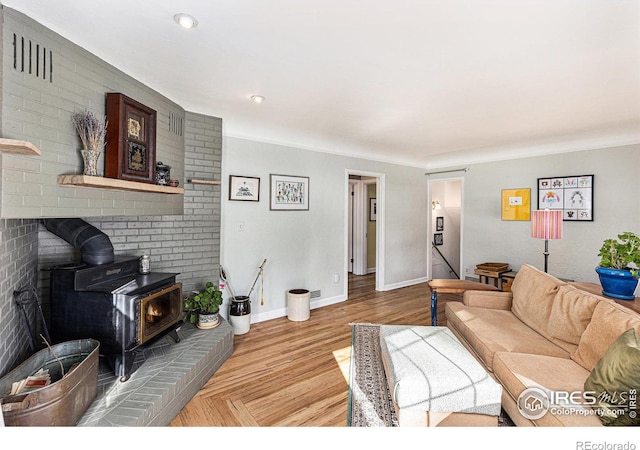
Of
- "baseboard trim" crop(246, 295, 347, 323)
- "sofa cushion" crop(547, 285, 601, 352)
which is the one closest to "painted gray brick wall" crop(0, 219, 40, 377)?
"baseboard trim" crop(246, 295, 347, 323)

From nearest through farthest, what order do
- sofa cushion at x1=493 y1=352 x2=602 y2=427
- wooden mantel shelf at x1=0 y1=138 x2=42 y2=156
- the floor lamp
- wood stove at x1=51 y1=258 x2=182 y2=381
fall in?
wooden mantel shelf at x1=0 y1=138 x2=42 y2=156 < sofa cushion at x1=493 y1=352 x2=602 y2=427 < wood stove at x1=51 y1=258 x2=182 y2=381 < the floor lamp

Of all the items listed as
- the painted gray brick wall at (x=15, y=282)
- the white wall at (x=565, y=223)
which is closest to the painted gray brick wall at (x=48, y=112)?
the painted gray brick wall at (x=15, y=282)

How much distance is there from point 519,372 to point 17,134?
10.2 ft

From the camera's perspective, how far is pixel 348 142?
168 inches

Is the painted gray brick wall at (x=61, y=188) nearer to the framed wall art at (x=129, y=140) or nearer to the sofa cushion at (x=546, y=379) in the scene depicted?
the framed wall art at (x=129, y=140)

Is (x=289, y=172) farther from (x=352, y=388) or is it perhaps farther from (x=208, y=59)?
(x=352, y=388)

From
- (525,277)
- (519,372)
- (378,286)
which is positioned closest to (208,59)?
(519,372)

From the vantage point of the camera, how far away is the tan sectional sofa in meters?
1.71

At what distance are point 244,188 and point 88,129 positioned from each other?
181 cm

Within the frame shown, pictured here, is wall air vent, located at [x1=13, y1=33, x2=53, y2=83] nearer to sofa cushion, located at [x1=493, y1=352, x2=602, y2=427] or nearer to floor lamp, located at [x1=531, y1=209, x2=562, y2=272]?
sofa cushion, located at [x1=493, y1=352, x2=602, y2=427]

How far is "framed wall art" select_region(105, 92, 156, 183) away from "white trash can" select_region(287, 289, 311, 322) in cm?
211
